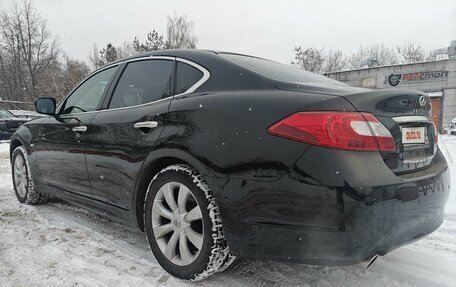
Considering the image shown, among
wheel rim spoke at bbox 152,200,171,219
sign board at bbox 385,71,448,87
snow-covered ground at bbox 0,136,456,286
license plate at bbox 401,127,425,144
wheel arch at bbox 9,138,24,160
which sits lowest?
snow-covered ground at bbox 0,136,456,286

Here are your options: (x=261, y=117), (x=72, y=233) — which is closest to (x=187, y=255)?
→ (x=261, y=117)

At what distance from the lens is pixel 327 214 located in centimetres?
175

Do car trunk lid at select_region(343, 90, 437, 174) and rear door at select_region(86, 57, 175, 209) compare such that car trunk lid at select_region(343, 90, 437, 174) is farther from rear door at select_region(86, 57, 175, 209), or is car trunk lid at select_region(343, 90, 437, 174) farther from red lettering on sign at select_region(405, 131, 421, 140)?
rear door at select_region(86, 57, 175, 209)

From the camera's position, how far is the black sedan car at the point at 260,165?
69.5 inches

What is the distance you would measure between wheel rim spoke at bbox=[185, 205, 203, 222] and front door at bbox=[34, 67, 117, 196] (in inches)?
48.8

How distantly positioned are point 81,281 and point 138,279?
354 millimetres

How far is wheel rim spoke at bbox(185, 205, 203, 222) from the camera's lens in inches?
86.4

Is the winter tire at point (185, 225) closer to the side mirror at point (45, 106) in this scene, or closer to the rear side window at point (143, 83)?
the rear side window at point (143, 83)

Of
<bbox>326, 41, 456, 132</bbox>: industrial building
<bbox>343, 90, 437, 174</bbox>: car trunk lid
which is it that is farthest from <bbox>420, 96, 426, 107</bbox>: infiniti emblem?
<bbox>326, 41, 456, 132</bbox>: industrial building

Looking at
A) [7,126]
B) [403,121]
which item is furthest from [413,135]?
[7,126]

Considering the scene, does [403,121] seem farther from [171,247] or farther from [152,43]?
[152,43]

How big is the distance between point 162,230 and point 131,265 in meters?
0.40

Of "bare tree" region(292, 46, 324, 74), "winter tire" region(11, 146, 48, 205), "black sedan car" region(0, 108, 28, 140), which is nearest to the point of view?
"winter tire" region(11, 146, 48, 205)

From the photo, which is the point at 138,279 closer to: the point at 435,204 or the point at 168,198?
the point at 168,198
